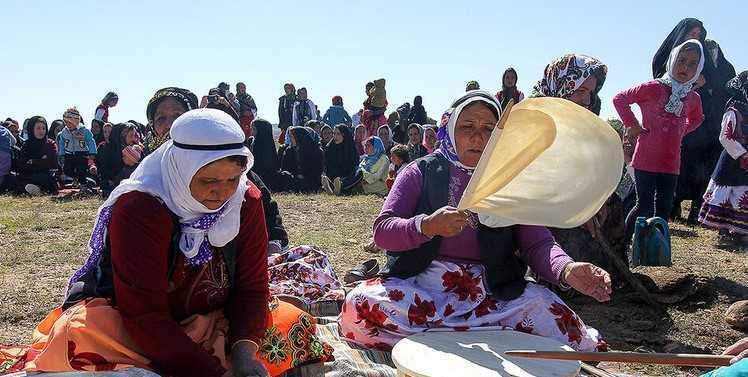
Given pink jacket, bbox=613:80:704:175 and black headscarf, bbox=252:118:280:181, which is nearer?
pink jacket, bbox=613:80:704:175

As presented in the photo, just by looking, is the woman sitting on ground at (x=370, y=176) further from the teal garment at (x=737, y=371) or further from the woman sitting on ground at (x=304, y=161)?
the teal garment at (x=737, y=371)

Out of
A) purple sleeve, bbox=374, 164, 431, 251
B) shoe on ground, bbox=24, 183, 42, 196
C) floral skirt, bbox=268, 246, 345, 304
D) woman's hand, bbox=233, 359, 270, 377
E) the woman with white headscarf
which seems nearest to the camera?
the woman with white headscarf

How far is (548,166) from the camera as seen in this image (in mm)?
2264

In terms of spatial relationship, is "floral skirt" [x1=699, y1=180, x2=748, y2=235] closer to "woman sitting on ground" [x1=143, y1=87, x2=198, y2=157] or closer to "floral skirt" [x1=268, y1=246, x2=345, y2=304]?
"floral skirt" [x1=268, y1=246, x2=345, y2=304]

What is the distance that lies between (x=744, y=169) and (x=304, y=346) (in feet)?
17.7

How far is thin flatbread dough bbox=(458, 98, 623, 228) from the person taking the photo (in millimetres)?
2227

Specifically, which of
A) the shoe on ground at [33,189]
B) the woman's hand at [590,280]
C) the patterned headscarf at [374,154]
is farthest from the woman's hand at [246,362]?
the shoe on ground at [33,189]

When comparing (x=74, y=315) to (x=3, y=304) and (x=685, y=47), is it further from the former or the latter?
(x=685, y=47)

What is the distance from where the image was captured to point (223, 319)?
8.45 feet

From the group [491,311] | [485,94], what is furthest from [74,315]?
[485,94]

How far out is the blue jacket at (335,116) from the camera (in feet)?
50.6

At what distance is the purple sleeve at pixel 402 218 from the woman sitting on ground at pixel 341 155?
364 inches

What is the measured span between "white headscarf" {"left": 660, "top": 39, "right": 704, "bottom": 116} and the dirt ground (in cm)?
130

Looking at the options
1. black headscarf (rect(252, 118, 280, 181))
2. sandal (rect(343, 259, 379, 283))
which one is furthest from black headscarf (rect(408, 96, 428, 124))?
sandal (rect(343, 259, 379, 283))
